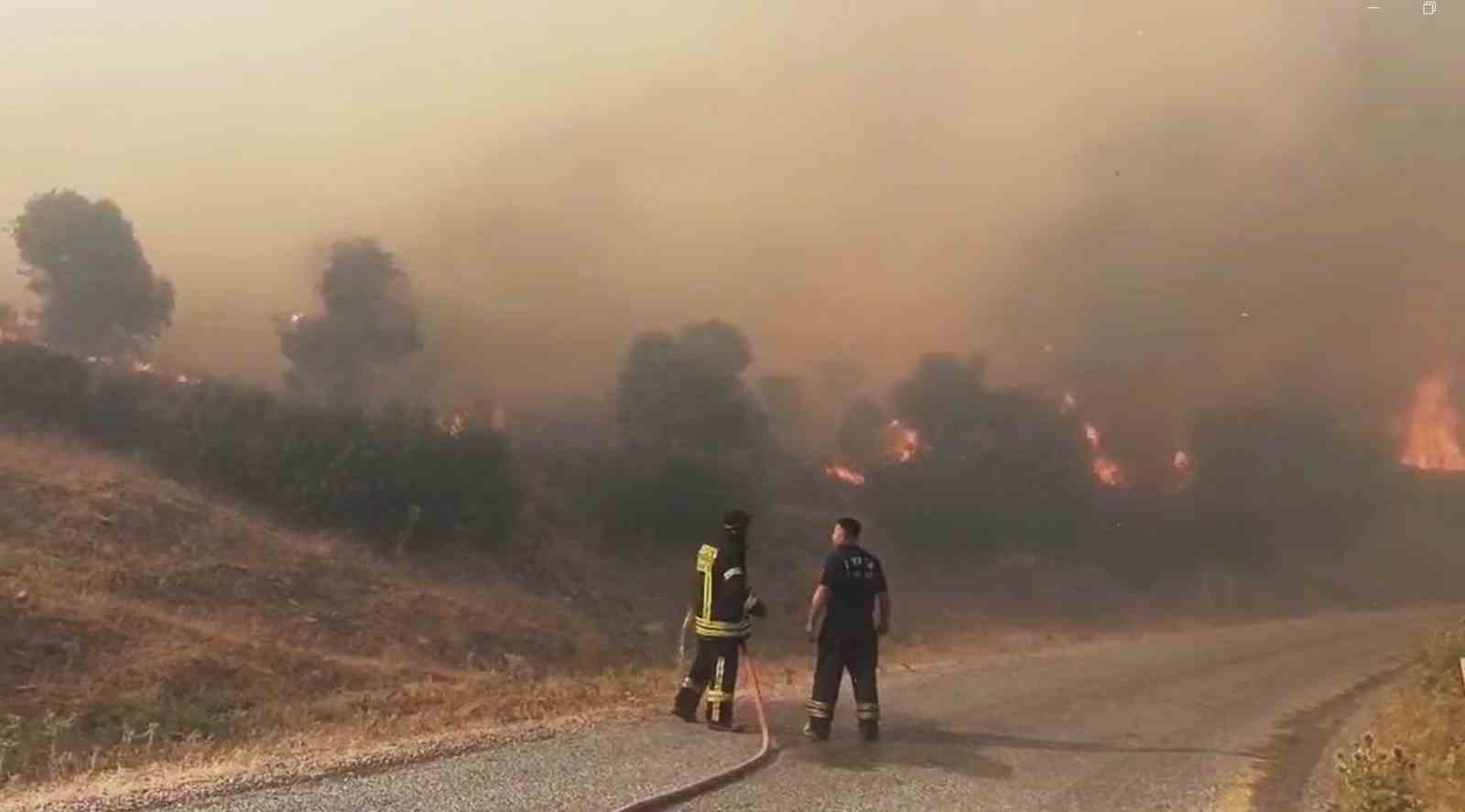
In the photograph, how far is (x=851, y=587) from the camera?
10617 millimetres

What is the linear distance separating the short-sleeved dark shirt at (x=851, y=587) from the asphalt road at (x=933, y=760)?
111cm

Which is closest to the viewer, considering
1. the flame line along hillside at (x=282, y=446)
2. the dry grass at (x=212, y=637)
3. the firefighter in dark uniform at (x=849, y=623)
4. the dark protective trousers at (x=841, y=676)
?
the dark protective trousers at (x=841, y=676)

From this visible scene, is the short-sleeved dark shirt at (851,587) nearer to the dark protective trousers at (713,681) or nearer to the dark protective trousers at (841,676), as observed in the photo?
the dark protective trousers at (841,676)

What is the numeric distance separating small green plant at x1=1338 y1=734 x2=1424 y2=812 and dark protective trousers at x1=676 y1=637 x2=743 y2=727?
5.13 meters

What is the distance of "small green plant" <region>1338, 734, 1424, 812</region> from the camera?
24.5 feet

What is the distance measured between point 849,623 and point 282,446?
1601 inches

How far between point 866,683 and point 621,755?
8.51 ft

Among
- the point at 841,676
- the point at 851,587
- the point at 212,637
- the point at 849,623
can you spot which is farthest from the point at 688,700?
the point at 212,637

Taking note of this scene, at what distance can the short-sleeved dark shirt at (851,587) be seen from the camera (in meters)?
10.6

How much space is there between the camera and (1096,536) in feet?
234

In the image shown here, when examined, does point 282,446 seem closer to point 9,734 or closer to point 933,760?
point 9,734

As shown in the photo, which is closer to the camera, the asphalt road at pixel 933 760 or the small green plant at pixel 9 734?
the asphalt road at pixel 933 760

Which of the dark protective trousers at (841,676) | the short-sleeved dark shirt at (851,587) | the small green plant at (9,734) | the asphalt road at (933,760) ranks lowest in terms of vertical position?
the small green plant at (9,734)

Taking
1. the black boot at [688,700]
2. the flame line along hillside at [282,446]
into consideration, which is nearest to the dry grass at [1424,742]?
the black boot at [688,700]
